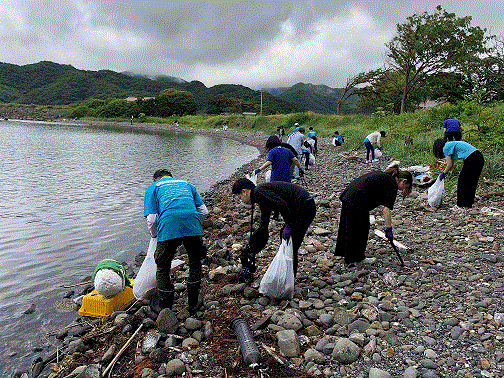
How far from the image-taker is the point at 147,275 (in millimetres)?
4582

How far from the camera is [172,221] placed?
13.1 feet

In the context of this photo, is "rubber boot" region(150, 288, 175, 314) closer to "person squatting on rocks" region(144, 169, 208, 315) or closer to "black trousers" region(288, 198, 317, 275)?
"person squatting on rocks" region(144, 169, 208, 315)

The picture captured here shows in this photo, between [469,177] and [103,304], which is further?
[469,177]

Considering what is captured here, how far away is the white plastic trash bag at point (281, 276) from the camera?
4.25 meters

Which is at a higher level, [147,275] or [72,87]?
[72,87]

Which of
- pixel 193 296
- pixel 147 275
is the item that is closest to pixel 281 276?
pixel 193 296

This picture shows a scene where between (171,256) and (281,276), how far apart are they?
4.67 feet

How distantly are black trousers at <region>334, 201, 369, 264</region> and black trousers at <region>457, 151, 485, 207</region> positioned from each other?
3534 mm

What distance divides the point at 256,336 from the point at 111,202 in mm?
Answer: 10373

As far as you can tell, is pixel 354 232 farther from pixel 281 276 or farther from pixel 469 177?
pixel 469 177

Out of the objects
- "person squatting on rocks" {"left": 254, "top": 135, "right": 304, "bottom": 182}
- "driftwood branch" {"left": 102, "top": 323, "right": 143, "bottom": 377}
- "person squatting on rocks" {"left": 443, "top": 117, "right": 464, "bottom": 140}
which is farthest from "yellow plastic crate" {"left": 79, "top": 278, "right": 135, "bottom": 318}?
"person squatting on rocks" {"left": 443, "top": 117, "right": 464, "bottom": 140}

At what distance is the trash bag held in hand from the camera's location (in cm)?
454

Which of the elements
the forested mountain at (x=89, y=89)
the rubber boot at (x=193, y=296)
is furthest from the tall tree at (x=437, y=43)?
the forested mountain at (x=89, y=89)

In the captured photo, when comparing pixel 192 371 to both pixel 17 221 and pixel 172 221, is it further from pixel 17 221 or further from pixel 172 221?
pixel 17 221
